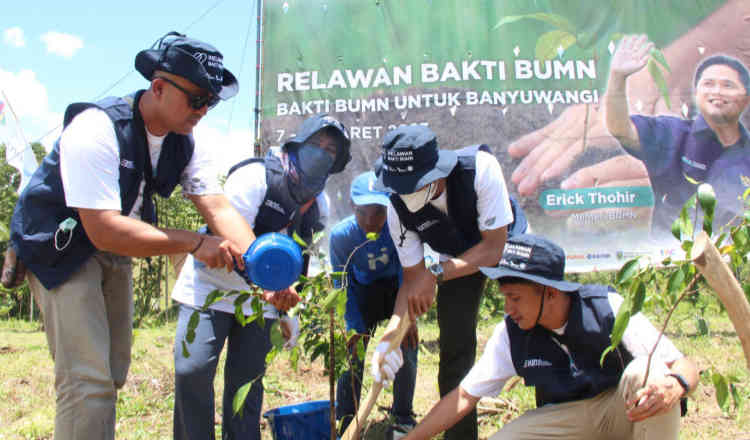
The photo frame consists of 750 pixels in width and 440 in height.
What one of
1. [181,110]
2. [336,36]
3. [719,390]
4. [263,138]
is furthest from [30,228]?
[336,36]

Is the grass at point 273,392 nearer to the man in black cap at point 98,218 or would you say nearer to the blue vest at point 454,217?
the man in black cap at point 98,218

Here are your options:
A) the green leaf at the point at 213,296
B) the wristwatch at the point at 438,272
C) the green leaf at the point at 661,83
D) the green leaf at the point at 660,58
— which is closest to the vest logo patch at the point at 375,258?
the wristwatch at the point at 438,272

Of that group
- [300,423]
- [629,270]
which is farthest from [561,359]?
[300,423]

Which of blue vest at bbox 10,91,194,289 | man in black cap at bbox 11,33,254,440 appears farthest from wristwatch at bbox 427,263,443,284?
blue vest at bbox 10,91,194,289

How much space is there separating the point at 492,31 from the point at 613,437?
5.58 meters

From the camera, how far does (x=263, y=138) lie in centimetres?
682

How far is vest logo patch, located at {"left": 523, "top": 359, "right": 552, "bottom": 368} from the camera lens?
2.20m

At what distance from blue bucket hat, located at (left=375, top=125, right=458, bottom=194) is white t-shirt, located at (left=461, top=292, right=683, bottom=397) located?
659mm

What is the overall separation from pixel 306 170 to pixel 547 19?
5.28m

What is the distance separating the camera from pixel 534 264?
210 centimetres

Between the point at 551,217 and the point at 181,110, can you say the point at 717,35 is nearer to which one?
the point at 551,217

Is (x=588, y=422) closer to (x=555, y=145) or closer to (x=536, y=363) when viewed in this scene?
(x=536, y=363)

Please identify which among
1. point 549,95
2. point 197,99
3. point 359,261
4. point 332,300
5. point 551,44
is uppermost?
point 551,44

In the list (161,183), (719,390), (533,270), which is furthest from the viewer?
(161,183)
